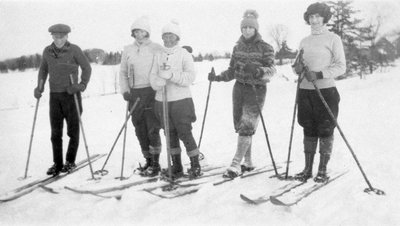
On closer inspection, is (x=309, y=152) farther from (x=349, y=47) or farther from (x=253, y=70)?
(x=349, y=47)

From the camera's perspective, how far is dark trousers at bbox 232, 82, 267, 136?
4137 millimetres

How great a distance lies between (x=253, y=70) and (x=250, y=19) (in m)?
0.65

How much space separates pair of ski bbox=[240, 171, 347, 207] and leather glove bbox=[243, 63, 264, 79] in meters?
1.22

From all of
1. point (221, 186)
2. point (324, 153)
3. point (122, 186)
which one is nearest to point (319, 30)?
point (324, 153)

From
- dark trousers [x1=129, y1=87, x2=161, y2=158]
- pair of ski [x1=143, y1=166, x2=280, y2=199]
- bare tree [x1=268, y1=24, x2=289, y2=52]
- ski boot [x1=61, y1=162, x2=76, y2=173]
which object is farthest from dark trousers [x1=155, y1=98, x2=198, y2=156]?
bare tree [x1=268, y1=24, x2=289, y2=52]

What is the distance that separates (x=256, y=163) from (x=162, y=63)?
193 cm

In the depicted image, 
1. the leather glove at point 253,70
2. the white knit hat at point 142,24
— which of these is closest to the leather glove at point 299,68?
the leather glove at point 253,70

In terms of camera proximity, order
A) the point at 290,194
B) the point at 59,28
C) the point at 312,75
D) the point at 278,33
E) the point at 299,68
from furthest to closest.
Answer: the point at 278,33 < the point at 59,28 < the point at 299,68 < the point at 312,75 < the point at 290,194

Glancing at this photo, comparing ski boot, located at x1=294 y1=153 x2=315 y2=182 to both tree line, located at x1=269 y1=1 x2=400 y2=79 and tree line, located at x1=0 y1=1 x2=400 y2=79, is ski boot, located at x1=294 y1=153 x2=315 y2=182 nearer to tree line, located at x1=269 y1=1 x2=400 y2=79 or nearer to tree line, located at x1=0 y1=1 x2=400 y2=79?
tree line, located at x1=0 y1=1 x2=400 y2=79

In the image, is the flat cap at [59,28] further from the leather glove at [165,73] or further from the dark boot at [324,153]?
the dark boot at [324,153]

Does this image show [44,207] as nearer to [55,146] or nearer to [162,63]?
[55,146]

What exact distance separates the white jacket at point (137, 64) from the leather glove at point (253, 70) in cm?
112

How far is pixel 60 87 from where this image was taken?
454 cm

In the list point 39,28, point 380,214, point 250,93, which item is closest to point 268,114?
point 250,93
